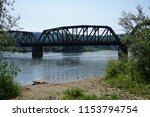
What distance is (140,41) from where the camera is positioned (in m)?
13.6

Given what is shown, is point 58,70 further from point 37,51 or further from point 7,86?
point 37,51

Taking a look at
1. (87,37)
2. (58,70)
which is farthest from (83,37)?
(58,70)

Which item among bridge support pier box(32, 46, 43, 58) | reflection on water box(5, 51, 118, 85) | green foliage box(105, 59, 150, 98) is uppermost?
green foliage box(105, 59, 150, 98)

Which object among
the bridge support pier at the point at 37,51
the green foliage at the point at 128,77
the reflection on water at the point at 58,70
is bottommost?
the bridge support pier at the point at 37,51

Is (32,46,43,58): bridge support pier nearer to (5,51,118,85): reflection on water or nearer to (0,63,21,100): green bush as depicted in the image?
(5,51,118,85): reflection on water

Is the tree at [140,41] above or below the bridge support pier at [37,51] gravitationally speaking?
above

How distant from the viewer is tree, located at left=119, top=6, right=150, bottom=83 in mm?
13312

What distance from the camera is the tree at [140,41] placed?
13312mm

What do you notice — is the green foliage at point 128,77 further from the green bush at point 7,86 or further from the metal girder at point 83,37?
the metal girder at point 83,37

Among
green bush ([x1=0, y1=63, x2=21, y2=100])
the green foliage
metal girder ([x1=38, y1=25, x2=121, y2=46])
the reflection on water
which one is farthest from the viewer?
metal girder ([x1=38, y1=25, x2=121, y2=46])

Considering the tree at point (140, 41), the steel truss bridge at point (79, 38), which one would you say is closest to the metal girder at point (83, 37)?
the steel truss bridge at point (79, 38)

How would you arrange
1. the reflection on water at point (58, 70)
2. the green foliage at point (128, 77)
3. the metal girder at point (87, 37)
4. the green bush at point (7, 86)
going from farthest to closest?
Answer: the metal girder at point (87, 37) → the reflection on water at point (58, 70) → the green foliage at point (128, 77) → the green bush at point (7, 86)

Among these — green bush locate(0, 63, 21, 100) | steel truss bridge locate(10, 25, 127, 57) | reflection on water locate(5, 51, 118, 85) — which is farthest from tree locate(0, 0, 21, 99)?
steel truss bridge locate(10, 25, 127, 57)

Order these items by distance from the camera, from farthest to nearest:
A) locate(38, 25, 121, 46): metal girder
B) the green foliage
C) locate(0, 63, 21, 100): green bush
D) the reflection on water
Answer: locate(38, 25, 121, 46): metal girder, the reflection on water, the green foliage, locate(0, 63, 21, 100): green bush
